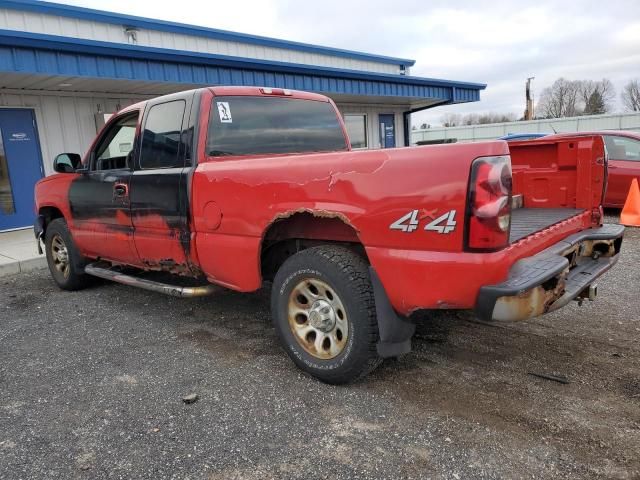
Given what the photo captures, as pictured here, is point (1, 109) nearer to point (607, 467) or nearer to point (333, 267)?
point (333, 267)

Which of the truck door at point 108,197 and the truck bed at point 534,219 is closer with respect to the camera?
the truck bed at point 534,219

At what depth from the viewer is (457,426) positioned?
2.75 metres

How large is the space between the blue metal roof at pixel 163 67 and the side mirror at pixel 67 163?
140 inches

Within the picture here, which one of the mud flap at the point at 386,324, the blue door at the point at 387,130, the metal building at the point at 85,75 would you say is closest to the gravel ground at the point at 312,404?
the mud flap at the point at 386,324

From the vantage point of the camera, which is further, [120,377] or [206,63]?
[206,63]

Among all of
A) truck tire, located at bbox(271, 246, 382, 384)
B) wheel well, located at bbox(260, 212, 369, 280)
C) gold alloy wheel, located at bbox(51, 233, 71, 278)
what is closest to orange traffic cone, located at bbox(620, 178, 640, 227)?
wheel well, located at bbox(260, 212, 369, 280)

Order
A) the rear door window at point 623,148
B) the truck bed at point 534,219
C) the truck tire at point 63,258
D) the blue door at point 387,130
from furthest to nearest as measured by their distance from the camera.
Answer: the blue door at point 387,130, the rear door window at point 623,148, the truck tire at point 63,258, the truck bed at point 534,219

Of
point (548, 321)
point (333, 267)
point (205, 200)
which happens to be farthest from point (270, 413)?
point (548, 321)

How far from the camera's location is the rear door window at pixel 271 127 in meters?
4.00

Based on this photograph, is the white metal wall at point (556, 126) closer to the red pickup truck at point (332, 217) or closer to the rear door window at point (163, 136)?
the red pickup truck at point (332, 217)

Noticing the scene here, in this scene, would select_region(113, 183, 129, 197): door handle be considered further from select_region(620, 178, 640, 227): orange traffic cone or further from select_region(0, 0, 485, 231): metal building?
select_region(620, 178, 640, 227): orange traffic cone

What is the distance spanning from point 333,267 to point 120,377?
1.74m

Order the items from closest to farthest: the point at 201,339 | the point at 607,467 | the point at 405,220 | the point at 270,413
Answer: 1. the point at 607,467
2. the point at 405,220
3. the point at 270,413
4. the point at 201,339

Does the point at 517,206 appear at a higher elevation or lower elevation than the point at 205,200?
lower
